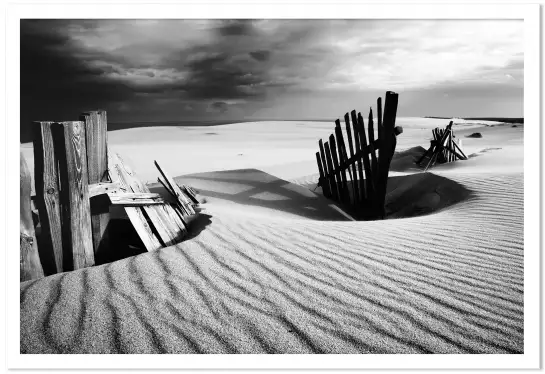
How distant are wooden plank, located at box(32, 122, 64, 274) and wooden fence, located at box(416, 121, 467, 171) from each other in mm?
10211

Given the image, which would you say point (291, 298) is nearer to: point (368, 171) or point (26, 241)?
point (26, 241)

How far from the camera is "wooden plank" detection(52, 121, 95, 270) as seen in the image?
9.96 ft

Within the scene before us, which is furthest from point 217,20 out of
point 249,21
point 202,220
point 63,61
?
point 202,220

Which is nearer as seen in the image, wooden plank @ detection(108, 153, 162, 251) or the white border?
the white border

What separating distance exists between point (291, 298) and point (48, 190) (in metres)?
1.97

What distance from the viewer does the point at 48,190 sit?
300 centimetres

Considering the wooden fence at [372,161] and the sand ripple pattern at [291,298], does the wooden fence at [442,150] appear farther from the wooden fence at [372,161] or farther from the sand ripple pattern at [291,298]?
the sand ripple pattern at [291,298]

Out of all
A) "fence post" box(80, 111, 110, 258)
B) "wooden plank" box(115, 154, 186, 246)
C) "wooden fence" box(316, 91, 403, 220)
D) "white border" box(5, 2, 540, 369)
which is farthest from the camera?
"wooden fence" box(316, 91, 403, 220)

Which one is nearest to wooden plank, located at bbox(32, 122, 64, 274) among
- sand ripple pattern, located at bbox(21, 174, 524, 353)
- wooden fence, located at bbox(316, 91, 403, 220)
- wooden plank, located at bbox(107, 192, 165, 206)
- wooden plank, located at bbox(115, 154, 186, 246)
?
sand ripple pattern, located at bbox(21, 174, 524, 353)

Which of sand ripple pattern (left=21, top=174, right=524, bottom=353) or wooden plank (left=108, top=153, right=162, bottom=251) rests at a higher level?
wooden plank (left=108, top=153, right=162, bottom=251)

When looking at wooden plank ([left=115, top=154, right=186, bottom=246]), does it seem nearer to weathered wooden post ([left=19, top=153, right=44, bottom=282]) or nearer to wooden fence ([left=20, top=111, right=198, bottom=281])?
wooden fence ([left=20, top=111, right=198, bottom=281])
